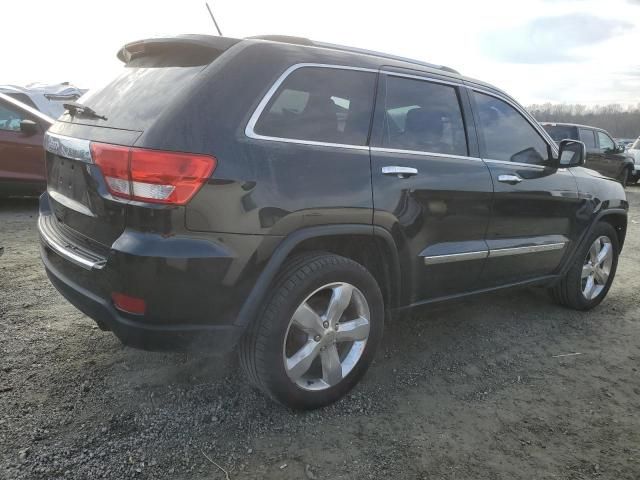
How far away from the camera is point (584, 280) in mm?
4465

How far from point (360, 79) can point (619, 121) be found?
64956mm

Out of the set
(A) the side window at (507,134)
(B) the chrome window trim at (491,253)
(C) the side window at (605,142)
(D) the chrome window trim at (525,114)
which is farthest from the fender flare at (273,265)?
(C) the side window at (605,142)

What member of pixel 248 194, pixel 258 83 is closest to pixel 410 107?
pixel 258 83

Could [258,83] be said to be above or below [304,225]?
above

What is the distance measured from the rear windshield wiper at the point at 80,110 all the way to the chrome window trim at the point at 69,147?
158 millimetres

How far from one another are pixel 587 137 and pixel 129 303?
14.3 m

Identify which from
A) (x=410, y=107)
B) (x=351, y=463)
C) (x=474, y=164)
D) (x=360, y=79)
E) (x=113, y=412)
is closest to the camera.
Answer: (x=351, y=463)

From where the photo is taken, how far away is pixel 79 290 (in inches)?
94.3

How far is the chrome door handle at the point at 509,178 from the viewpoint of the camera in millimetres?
3398

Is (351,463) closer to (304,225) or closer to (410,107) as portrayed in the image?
(304,225)

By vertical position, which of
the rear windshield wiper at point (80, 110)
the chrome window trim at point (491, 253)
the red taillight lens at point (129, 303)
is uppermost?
the rear windshield wiper at point (80, 110)

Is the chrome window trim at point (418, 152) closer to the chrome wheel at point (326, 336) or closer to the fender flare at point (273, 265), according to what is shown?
the fender flare at point (273, 265)

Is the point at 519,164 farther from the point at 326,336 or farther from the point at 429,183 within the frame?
the point at 326,336

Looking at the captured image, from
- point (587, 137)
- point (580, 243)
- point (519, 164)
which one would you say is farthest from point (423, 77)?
point (587, 137)
